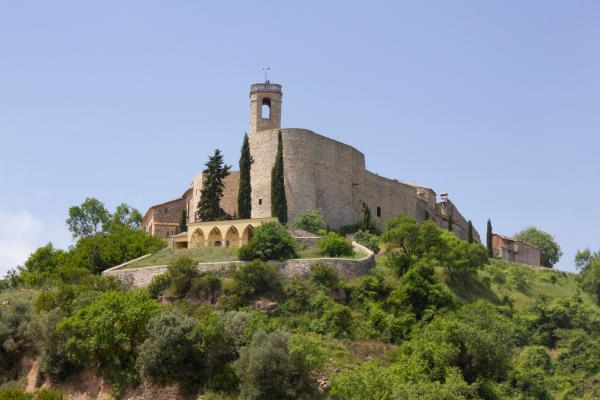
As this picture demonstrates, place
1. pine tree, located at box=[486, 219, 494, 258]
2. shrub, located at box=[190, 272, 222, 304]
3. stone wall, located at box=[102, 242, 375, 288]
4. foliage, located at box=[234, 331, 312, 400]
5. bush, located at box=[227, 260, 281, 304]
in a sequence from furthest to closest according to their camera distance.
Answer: pine tree, located at box=[486, 219, 494, 258] → stone wall, located at box=[102, 242, 375, 288] → shrub, located at box=[190, 272, 222, 304] → bush, located at box=[227, 260, 281, 304] → foliage, located at box=[234, 331, 312, 400]

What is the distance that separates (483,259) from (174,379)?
66.5ft

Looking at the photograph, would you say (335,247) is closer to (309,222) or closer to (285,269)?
(285,269)

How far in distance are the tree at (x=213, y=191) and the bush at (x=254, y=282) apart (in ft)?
40.0

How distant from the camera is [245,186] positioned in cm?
5638

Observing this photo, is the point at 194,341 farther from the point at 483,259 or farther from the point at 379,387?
the point at 483,259

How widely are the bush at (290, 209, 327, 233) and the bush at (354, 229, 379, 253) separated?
83.9 inches

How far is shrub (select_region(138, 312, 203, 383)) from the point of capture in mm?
38250

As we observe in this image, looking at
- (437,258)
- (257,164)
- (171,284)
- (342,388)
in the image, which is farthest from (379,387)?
(257,164)

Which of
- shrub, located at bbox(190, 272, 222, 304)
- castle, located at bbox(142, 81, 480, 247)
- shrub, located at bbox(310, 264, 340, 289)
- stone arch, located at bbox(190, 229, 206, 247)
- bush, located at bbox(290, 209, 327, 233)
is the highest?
castle, located at bbox(142, 81, 480, 247)

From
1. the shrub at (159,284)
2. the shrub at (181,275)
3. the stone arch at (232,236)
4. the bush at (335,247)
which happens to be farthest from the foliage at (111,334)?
the stone arch at (232,236)

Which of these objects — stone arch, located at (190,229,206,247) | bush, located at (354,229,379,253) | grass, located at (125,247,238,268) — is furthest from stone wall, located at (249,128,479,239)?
grass, located at (125,247,238,268)

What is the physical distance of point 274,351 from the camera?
36344mm

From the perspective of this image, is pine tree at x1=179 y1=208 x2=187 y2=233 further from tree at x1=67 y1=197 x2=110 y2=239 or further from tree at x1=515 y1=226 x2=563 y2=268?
tree at x1=515 y1=226 x2=563 y2=268

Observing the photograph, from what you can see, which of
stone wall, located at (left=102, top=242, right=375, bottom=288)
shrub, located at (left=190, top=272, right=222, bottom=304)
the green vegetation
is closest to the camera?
the green vegetation
